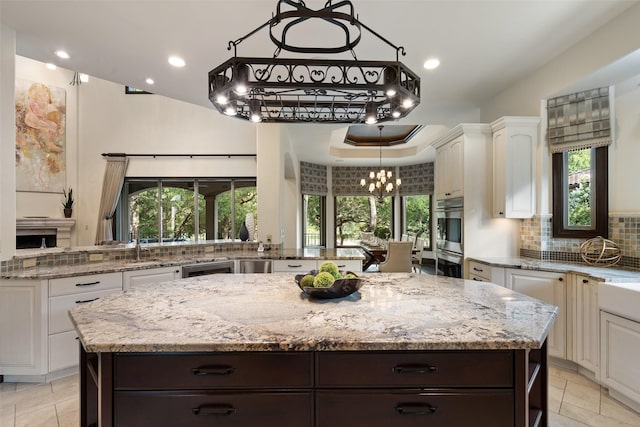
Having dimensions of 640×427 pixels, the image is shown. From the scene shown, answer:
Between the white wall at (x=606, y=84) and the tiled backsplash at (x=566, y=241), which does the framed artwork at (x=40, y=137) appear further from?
the tiled backsplash at (x=566, y=241)

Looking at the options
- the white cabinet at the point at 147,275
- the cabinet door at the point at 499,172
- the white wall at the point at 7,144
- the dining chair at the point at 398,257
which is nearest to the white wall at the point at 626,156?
the cabinet door at the point at 499,172

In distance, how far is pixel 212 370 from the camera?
44.0 inches

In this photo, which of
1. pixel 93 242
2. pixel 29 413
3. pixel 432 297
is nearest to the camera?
pixel 432 297

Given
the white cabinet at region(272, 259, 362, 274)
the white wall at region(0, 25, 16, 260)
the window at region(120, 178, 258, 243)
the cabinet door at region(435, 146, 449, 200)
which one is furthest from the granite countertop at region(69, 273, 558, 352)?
the window at region(120, 178, 258, 243)

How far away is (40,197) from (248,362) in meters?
7.19

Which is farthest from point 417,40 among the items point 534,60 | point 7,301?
point 7,301

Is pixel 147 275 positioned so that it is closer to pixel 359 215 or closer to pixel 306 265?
pixel 306 265

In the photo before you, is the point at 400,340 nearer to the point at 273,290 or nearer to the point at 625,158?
the point at 273,290

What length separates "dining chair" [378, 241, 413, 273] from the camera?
180 inches

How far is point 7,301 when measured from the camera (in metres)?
2.40

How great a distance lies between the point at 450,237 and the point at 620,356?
1.92 meters

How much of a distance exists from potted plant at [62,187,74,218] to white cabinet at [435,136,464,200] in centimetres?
704

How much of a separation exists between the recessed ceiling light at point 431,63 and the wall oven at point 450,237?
1490mm

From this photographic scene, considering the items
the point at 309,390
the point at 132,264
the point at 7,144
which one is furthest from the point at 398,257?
the point at 7,144
